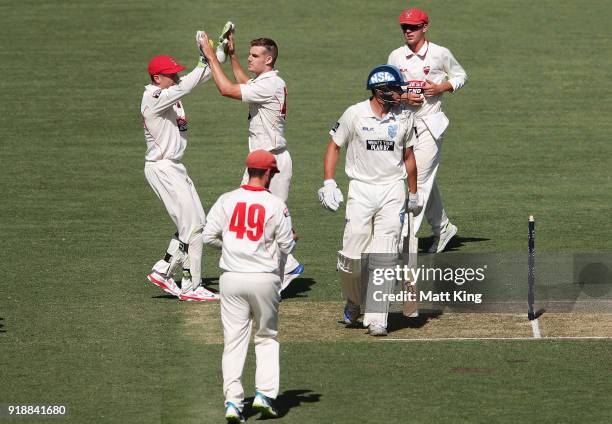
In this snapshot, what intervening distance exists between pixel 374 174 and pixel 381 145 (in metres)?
0.30

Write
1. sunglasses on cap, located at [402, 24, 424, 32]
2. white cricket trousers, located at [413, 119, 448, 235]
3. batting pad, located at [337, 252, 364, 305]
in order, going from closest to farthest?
batting pad, located at [337, 252, 364, 305]
sunglasses on cap, located at [402, 24, 424, 32]
white cricket trousers, located at [413, 119, 448, 235]

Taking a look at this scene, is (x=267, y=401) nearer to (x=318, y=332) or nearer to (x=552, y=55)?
(x=318, y=332)

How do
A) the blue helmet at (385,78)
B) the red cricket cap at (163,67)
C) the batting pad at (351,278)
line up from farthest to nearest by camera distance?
the red cricket cap at (163,67), the batting pad at (351,278), the blue helmet at (385,78)

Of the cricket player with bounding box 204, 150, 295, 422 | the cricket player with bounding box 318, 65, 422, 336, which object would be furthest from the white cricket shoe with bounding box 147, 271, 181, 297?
the cricket player with bounding box 204, 150, 295, 422

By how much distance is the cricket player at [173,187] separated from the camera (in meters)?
15.1

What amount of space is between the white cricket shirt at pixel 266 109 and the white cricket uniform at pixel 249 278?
3.69 metres

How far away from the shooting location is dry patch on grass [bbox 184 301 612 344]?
13562 millimetres

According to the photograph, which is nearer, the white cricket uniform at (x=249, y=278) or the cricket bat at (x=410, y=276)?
the white cricket uniform at (x=249, y=278)

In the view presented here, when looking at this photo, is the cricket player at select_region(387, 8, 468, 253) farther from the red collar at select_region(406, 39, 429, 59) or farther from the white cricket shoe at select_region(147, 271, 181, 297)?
the white cricket shoe at select_region(147, 271, 181, 297)

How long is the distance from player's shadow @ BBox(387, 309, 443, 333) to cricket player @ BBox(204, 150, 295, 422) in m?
3.02

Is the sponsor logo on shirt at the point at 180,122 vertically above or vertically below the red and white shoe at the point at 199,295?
above

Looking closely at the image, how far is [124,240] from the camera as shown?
18.0 m

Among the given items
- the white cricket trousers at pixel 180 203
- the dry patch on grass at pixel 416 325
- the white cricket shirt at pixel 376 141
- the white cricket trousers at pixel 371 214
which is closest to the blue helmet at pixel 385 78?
the white cricket shirt at pixel 376 141

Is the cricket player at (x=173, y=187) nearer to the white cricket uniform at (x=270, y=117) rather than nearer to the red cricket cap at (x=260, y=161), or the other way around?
the white cricket uniform at (x=270, y=117)
